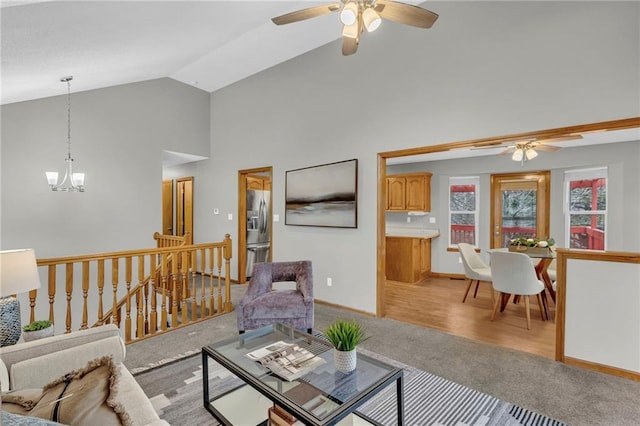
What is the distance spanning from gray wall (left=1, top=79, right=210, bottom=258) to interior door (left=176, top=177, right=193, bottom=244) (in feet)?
3.65

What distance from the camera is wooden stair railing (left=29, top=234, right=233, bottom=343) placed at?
2.70m

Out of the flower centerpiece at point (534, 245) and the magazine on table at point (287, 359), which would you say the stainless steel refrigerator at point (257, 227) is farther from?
the flower centerpiece at point (534, 245)

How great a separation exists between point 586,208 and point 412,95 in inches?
146

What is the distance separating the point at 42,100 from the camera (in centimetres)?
398

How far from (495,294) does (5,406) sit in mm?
4713

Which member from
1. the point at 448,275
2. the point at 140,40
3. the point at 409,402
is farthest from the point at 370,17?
the point at 448,275

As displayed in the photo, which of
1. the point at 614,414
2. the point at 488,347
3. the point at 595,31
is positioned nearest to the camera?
the point at 614,414

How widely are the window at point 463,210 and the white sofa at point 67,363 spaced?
573 cm

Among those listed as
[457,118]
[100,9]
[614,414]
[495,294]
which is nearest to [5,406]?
[100,9]

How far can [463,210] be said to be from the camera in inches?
236

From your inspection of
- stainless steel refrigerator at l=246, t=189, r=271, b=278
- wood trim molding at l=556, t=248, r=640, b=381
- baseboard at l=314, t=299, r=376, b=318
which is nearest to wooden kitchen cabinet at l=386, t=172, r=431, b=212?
stainless steel refrigerator at l=246, t=189, r=271, b=278

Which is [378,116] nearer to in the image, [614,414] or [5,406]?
[614,414]

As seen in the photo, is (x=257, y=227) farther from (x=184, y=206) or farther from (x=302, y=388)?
(x=302, y=388)

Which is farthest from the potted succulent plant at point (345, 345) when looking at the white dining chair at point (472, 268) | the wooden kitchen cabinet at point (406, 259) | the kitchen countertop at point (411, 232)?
the kitchen countertop at point (411, 232)
